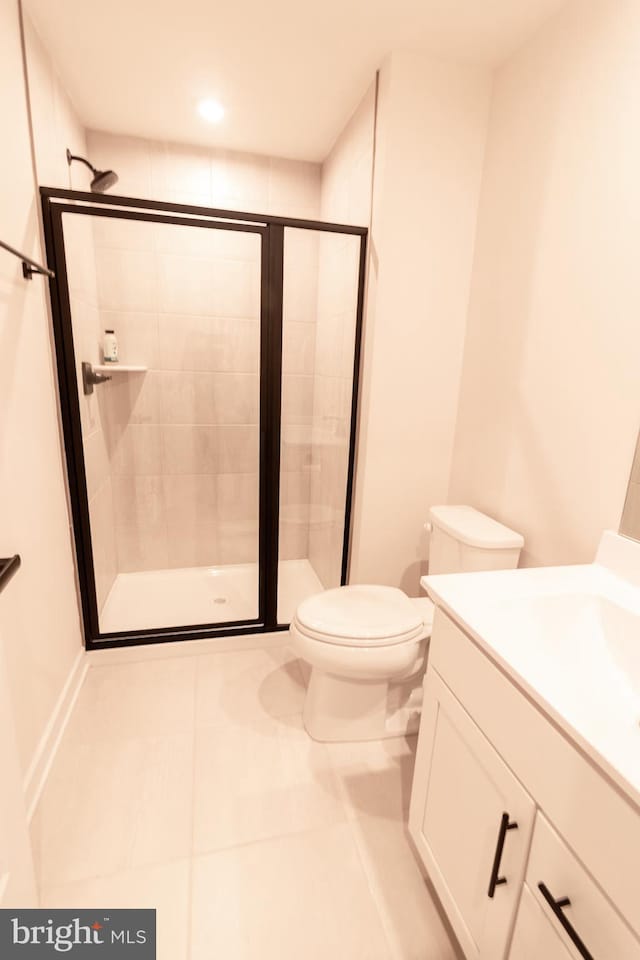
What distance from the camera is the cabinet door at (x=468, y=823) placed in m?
0.79

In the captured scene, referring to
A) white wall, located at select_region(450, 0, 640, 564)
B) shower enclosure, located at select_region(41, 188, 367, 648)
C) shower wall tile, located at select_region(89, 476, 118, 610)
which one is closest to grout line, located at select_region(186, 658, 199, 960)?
shower enclosure, located at select_region(41, 188, 367, 648)

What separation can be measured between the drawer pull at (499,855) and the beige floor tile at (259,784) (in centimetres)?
69

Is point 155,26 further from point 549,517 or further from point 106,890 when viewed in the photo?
point 106,890

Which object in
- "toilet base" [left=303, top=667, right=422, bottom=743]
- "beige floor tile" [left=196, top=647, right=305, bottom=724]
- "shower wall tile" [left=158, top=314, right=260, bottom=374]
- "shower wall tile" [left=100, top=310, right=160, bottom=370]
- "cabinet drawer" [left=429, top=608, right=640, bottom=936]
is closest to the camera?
"cabinet drawer" [left=429, top=608, right=640, bottom=936]

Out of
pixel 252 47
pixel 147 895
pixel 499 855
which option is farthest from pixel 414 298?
pixel 147 895

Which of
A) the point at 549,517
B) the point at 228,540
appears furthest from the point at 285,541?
the point at 549,517

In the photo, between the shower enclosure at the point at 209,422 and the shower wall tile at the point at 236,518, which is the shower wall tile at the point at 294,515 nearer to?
the shower enclosure at the point at 209,422

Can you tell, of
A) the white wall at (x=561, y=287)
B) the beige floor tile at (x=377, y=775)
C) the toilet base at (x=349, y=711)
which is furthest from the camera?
the toilet base at (x=349, y=711)

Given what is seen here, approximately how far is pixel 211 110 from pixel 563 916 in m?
2.77

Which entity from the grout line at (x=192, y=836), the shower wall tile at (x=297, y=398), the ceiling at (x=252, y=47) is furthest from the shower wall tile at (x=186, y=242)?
the grout line at (x=192, y=836)

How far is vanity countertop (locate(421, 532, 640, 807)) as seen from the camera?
72cm

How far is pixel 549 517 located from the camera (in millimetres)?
1441

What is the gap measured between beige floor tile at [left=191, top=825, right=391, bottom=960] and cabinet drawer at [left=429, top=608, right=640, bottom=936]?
0.68 metres

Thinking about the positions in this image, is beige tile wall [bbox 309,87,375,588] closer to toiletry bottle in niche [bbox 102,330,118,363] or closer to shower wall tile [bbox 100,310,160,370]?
shower wall tile [bbox 100,310,160,370]
